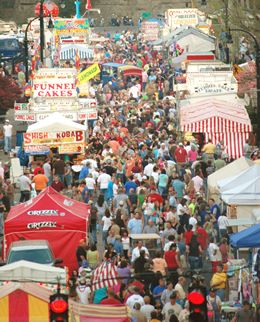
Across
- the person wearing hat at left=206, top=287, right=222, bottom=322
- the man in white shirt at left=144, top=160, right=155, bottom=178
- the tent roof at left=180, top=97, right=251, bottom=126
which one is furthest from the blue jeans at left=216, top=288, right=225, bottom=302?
the tent roof at left=180, top=97, right=251, bottom=126

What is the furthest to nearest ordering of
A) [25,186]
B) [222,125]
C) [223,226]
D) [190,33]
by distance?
[190,33]
[222,125]
[25,186]
[223,226]

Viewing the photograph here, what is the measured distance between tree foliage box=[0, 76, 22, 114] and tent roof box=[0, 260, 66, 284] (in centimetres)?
3100

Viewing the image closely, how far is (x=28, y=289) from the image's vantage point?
84.0ft

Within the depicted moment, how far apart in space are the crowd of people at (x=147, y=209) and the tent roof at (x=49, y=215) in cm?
54

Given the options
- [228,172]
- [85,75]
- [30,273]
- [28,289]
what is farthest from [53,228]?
[85,75]

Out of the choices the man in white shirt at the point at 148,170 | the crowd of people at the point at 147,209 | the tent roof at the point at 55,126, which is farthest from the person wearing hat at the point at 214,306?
the tent roof at the point at 55,126

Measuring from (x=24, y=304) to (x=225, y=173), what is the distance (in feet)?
40.1

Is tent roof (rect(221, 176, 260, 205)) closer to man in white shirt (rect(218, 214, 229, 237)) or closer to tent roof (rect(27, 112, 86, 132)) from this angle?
man in white shirt (rect(218, 214, 229, 237))

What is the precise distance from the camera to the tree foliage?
58.3m

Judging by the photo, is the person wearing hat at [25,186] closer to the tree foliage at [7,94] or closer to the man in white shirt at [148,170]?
the man in white shirt at [148,170]

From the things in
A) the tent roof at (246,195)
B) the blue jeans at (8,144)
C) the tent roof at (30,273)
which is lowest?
the blue jeans at (8,144)

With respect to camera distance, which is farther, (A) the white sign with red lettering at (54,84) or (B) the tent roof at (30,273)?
(A) the white sign with red lettering at (54,84)

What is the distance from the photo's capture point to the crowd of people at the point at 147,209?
27.9 m

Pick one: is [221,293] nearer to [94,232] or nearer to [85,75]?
[94,232]
